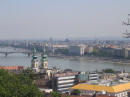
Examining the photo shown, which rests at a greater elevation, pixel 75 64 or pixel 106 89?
pixel 106 89

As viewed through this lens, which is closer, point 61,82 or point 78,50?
point 61,82

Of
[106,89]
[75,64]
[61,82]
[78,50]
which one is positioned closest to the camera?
[106,89]

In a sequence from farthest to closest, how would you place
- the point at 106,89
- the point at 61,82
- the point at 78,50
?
1. the point at 78,50
2. the point at 61,82
3. the point at 106,89

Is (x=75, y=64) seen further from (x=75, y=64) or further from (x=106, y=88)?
(x=106, y=88)

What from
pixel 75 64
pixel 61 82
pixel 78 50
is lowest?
pixel 75 64

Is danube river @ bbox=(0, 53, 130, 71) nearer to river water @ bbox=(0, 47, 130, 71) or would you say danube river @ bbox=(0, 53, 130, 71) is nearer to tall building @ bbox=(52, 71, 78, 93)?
river water @ bbox=(0, 47, 130, 71)

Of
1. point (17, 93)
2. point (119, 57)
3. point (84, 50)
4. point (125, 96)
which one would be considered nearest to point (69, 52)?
point (84, 50)

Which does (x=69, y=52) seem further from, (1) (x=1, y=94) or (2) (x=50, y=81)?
(1) (x=1, y=94)

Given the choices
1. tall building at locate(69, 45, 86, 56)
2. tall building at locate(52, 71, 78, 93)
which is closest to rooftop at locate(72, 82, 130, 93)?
tall building at locate(52, 71, 78, 93)

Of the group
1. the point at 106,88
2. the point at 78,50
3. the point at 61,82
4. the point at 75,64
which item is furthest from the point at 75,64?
the point at 106,88
